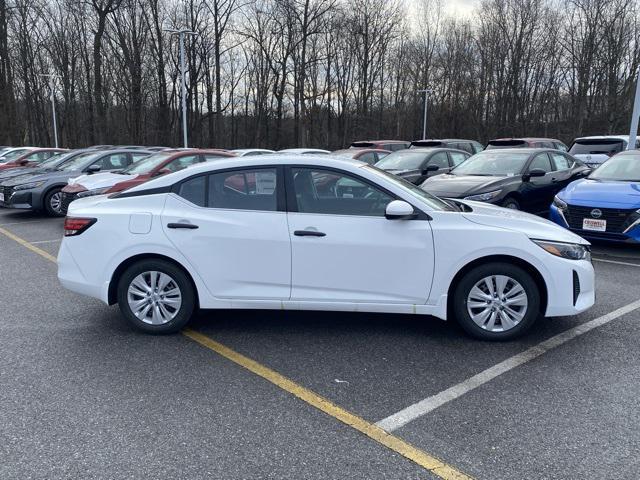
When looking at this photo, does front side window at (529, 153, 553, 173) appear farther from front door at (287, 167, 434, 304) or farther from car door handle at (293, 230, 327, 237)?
car door handle at (293, 230, 327, 237)

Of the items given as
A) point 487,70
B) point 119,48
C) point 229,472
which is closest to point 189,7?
point 119,48

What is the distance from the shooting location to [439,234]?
4.18 m

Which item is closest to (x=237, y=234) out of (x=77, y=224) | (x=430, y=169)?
(x=77, y=224)

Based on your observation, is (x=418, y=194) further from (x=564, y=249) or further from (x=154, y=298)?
(x=154, y=298)

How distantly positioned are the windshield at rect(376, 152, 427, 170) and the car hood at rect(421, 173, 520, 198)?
243cm

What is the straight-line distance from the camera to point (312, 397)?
3.43 meters

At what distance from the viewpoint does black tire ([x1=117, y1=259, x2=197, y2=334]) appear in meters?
4.42

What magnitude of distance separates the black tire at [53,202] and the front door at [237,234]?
28.3ft

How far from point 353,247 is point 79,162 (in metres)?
10.7

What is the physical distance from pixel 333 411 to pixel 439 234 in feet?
5.53

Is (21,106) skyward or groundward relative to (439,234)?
skyward

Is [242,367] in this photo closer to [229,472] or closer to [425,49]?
[229,472]

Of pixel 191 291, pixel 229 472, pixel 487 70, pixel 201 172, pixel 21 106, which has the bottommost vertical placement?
pixel 229 472

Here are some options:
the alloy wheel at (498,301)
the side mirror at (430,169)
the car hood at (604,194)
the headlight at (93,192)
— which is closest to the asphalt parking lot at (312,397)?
the alloy wheel at (498,301)
